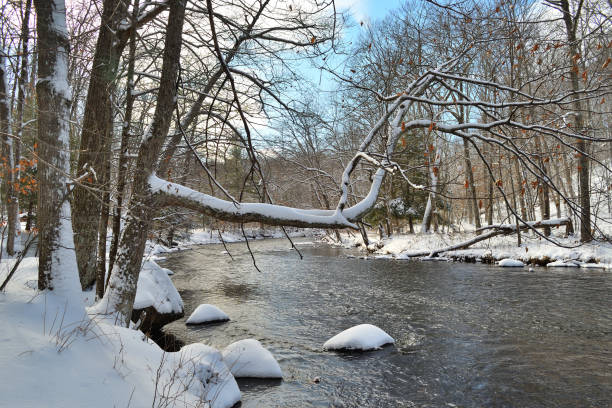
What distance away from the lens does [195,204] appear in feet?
13.6

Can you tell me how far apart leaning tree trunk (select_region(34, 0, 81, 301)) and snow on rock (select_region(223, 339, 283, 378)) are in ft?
9.63

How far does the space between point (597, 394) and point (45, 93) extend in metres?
7.75

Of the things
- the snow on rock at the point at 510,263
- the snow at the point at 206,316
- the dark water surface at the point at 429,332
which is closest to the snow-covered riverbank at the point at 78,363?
the dark water surface at the point at 429,332

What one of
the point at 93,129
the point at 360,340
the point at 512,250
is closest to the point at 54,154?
the point at 93,129

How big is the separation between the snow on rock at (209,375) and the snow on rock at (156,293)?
335 cm

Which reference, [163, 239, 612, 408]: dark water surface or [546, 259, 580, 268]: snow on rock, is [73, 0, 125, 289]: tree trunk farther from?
[546, 259, 580, 268]: snow on rock

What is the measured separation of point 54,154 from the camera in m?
3.99

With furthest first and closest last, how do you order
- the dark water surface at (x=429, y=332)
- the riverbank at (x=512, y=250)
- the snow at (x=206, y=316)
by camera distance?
1. the riverbank at (x=512, y=250)
2. the snow at (x=206, y=316)
3. the dark water surface at (x=429, y=332)

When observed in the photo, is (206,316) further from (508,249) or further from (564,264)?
(508,249)

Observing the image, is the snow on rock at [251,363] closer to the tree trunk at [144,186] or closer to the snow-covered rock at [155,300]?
the tree trunk at [144,186]

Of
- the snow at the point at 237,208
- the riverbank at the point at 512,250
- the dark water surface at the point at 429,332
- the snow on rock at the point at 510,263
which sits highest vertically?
the snow at the point at 237,208

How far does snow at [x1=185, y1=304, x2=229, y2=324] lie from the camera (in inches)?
345

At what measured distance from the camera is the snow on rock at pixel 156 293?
8.16 meters

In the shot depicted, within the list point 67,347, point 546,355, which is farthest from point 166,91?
point 546,355
